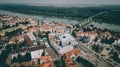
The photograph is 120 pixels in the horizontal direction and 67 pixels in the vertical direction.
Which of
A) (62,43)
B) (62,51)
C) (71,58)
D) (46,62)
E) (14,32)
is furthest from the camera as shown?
(14,32)

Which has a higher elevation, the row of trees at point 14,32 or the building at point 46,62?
the building at point 46,62

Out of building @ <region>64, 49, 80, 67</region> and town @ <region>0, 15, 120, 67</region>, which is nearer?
building @ <region>64, 49, 80, 67</region>

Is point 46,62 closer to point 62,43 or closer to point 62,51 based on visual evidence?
point 62,51

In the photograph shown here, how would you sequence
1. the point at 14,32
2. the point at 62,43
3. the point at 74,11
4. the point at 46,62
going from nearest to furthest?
the point at 46,62
the point at 62,43
the point at 14,32
the point at 74,11

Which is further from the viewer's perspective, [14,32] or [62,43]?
[14,32]

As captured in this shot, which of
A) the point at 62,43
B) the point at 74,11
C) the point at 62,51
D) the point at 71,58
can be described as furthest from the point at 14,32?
the point at 74,11

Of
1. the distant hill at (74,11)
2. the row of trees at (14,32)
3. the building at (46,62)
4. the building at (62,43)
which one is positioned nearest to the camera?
the building at (46,62)

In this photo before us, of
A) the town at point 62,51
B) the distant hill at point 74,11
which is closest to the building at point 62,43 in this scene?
the town at point 62,51

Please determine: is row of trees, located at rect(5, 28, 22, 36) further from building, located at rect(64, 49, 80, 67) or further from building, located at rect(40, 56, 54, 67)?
building, located at rect(64, 49, 80, 67)

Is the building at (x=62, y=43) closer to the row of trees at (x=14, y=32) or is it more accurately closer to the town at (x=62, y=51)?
the town at (x=62, y=51)

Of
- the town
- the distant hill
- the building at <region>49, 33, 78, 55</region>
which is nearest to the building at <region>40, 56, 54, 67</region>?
the town

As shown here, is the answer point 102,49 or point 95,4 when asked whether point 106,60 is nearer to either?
point 102,49
